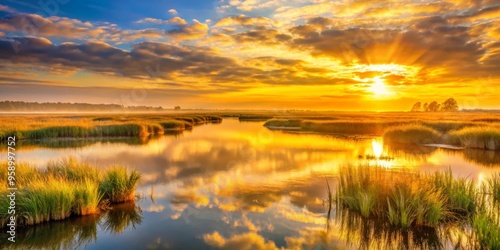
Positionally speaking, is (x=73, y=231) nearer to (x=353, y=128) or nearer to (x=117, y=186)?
(x=117, y=186)

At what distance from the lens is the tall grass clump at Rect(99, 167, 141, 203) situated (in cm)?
1225

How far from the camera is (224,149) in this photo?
96.2 feet

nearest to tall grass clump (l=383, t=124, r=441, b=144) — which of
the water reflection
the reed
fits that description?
the reed

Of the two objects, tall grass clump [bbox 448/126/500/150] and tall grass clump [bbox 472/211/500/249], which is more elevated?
tall grass clump [bbox 448/126/500/150]

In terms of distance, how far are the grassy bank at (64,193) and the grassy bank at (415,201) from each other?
8.15 metres

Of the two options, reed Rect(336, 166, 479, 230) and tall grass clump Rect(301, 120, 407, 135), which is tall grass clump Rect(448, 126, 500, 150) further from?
reed Rect(336, 166, 479, 230)

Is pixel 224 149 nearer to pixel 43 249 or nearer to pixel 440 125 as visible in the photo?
pixel 43 249

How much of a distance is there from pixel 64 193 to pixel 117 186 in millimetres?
2326

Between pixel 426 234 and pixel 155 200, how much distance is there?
31.0 feet

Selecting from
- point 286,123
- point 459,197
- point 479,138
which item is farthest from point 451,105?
point 459,197

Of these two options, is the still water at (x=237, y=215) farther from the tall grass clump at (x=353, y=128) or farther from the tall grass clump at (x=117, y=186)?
the tall grass clump at (x=353, y=128)

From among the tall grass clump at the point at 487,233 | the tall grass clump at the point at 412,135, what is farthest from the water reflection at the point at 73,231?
the tall grass clump at the point at 412,135

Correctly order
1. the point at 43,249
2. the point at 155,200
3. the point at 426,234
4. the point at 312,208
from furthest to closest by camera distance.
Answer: the point at 155,200 → the point at 312,208 → the point at 426,234 → the point at 43,249

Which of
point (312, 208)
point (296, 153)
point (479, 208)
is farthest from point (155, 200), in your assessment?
point (296, 153)
